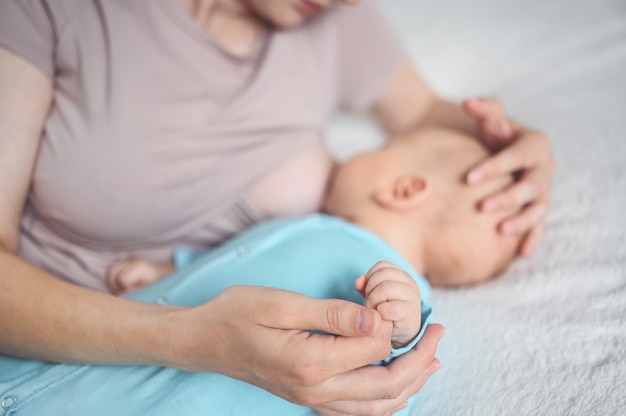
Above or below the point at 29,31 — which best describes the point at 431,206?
below

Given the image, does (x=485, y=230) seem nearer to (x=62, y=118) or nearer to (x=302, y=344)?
(x=302, y=344)

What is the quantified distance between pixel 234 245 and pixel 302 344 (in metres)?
0.43

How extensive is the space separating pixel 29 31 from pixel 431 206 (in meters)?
0.79

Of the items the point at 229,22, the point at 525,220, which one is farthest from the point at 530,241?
the point at 229,22

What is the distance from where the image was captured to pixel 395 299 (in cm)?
74

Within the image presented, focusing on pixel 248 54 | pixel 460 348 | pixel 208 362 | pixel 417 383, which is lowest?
pixel 460 348

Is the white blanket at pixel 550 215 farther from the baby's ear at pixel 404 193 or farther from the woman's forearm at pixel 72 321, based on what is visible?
the woman's forearm at pixel 72 321

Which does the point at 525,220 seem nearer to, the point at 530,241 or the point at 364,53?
the point at 530,241

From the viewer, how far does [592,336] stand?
88cm

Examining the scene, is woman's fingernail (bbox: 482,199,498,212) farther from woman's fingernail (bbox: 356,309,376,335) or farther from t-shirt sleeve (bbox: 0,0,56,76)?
t-shirt sleeve (bbox: 0,0,56,76)

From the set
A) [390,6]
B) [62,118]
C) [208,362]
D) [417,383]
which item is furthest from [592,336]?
[390,6]

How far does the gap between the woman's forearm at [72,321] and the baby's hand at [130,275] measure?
27cm

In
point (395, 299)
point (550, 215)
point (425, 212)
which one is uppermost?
point (395, 299)

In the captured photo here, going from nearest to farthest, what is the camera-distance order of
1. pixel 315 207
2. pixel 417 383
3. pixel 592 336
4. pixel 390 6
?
pixel 417 383, pixel 592 336, pixel 315 207, pixel 390 6
